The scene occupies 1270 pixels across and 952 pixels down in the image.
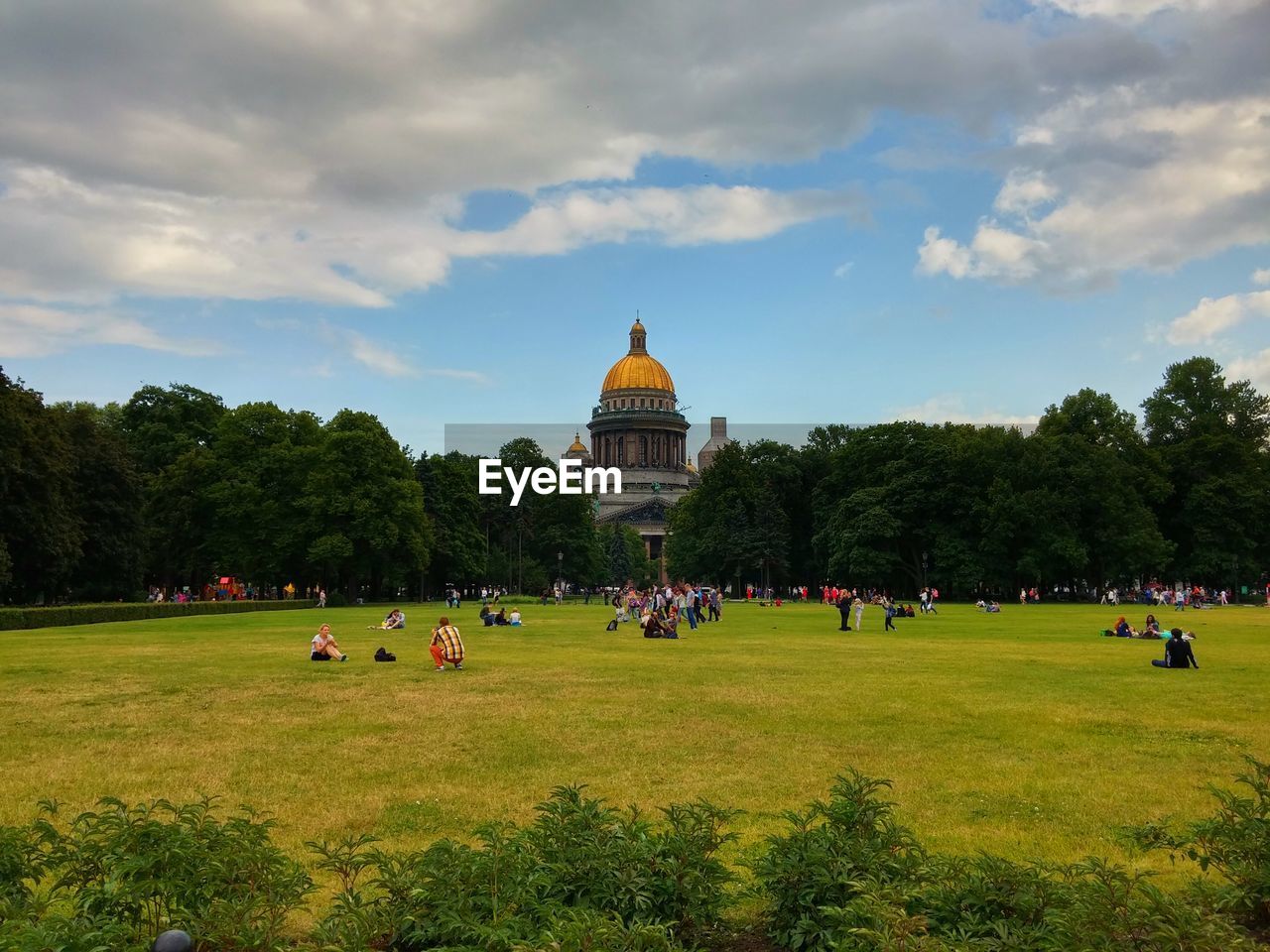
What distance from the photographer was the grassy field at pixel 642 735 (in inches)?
363

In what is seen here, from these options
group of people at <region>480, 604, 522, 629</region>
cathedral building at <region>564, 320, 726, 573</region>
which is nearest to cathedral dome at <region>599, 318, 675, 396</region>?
cathedral building at <region>564, 320, 726, 573</region>

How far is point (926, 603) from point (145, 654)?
36.3 metres

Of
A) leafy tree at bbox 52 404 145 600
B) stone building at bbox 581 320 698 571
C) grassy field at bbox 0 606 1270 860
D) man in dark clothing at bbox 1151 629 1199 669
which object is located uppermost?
stone building at bbox 581 320 698 571

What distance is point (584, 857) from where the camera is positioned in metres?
5.86

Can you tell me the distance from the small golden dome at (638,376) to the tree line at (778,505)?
89746 millimetres

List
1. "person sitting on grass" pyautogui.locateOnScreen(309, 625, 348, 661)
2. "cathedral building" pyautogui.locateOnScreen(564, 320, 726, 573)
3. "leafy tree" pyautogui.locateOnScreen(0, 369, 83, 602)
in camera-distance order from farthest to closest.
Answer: "cathedral building" pyautogui.locateOnScreen(564, 320, 726, 573) → "leafy tree" pyautogui.locateOnScreen(0, 369, 83, 602) → "person sitting on grass" pyautogui.locateOnScreen(309, 625, 348, 661)

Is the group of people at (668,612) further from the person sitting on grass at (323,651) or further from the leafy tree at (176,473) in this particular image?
the leafy tree at (176,473)

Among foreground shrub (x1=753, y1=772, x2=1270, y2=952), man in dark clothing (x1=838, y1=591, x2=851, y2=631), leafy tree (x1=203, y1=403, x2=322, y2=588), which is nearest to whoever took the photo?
foreground shrub (x1=753, y1=772, x2=1270, y2=952)

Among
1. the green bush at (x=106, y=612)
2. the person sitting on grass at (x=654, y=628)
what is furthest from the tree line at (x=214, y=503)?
the person sitting on grass at (x=654, y=628)

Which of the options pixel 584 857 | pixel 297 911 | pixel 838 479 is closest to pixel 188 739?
pixel 297 911

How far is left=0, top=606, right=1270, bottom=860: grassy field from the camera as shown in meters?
9.22

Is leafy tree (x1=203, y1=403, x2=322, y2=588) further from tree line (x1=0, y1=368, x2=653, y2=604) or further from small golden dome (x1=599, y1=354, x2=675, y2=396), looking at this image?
small golden dome (x1=599, y1=354, x2=675, y2=396)

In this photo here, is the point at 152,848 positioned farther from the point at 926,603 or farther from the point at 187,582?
the point at 187,582

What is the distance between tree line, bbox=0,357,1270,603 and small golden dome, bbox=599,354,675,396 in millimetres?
89746
